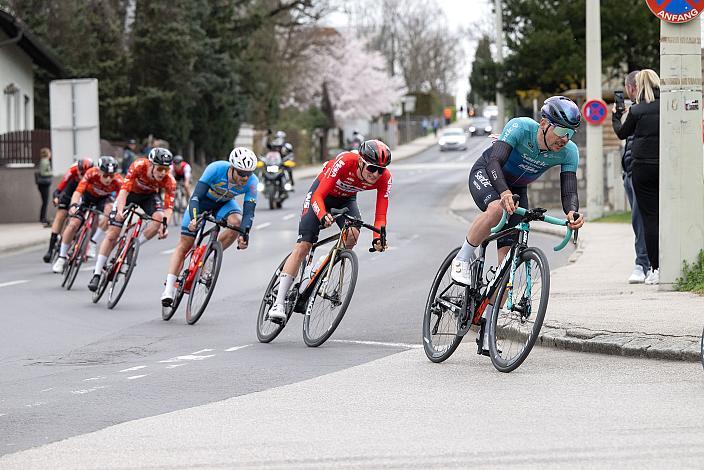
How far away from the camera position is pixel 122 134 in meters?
52.1

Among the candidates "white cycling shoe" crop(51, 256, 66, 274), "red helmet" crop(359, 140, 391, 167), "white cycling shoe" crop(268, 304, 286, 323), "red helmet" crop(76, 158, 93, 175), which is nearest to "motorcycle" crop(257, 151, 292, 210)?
"red helmet" crop(76, 158, 93, 175)

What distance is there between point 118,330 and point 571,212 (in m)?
5.46

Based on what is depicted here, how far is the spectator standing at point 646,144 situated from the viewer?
14086 millimetres

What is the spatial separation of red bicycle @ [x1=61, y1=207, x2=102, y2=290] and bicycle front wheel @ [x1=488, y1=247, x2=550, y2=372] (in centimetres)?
933

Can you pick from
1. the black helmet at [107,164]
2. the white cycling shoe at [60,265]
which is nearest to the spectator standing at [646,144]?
the black helmet at [107,164]

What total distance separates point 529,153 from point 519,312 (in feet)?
3.54

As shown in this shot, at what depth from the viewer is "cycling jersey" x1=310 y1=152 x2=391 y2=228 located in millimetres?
11391

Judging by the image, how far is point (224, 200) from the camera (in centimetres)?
1405

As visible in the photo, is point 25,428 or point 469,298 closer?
point 25,428

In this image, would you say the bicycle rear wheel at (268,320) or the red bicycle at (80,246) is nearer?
the bicycle rear wheel at (268,320)

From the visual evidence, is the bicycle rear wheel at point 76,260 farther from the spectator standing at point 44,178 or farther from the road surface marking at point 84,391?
the spectator standing at point 44,178

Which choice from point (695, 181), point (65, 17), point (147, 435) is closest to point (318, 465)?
point (147, 435)

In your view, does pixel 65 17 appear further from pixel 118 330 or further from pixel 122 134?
pixel 118 330

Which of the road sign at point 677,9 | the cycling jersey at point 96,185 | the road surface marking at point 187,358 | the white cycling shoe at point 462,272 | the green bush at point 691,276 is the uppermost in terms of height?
the road sign at point 677,9
